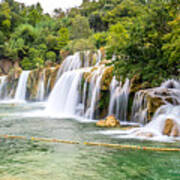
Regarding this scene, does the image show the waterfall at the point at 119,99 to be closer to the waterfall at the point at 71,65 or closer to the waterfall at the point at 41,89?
the waterfall at the point at 71,65

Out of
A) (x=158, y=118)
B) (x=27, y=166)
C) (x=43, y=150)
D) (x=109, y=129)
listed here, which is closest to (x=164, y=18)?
(x=158, y=118)

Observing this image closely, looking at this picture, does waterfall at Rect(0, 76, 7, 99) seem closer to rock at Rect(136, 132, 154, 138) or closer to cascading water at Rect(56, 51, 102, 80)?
cascading water at Rect(56, 51, 102, 80)

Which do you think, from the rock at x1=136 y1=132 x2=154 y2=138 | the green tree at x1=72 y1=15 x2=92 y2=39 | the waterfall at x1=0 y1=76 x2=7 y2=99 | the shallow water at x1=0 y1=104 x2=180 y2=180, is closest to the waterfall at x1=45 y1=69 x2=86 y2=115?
the rock at x1=136 y1=132 x2=154 y2=138

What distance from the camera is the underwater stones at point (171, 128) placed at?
10586 mm

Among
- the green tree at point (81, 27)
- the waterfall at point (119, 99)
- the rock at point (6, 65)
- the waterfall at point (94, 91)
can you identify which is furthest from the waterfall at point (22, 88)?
the waterfall at point (119, 99)

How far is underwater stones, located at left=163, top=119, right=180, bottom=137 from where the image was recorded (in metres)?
10.6

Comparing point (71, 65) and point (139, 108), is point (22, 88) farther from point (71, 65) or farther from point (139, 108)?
point (139, 108)

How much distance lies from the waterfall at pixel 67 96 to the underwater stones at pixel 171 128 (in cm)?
863

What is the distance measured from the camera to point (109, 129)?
12484mm

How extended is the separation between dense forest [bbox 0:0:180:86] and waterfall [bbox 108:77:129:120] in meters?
1.20

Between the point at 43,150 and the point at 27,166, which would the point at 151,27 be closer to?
the point at 43,150

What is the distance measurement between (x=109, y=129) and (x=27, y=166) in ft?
19.5

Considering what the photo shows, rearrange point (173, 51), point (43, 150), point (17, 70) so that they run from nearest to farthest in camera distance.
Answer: point (43, 150) → point (173, 51) → point (17, 70)

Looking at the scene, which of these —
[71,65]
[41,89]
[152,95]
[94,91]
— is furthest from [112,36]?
[152,95]
